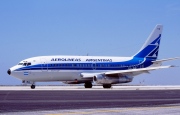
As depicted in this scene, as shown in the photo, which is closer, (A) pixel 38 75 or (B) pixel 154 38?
(A) pixel 38 75

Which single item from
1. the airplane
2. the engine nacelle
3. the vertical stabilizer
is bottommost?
the engine nacelle

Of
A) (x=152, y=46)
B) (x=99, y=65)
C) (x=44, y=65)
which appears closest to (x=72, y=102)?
(x=44, y=65)

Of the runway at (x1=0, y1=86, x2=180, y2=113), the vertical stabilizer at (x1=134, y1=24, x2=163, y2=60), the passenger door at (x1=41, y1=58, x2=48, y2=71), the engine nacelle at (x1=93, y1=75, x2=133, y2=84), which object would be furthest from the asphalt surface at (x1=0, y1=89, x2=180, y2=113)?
the vertical stabilizer at (x1=134, y1=24, x2=163, y2=60)

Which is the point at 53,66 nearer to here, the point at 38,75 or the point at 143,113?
the point at 38,75

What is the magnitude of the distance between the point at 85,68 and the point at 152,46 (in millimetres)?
11391

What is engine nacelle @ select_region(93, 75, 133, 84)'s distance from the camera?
149ft

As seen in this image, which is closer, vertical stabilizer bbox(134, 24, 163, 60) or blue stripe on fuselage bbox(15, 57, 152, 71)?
blue stripe on fuselage bbox(15, 57, 152, 71)

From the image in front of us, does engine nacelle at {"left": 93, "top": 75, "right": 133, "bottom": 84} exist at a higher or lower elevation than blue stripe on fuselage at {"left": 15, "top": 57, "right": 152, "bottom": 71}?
lower

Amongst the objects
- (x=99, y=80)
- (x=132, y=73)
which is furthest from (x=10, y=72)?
(x=132, y=73)

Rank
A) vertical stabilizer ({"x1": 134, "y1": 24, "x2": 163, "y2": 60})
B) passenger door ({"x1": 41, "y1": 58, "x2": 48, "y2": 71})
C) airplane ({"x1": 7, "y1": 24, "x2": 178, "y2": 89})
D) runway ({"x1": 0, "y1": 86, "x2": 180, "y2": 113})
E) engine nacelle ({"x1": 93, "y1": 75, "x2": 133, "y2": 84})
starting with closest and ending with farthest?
1. runway ({"x1": 0, "y1": 86, "x2": 180, "y2": 113})
2. airplane ({"x1": 7, "y1": 24, "x2": 178, "y2": 89})
3. passenger door ({"x1": 41, "y1": 58, "x2": 48, "y2": 71})
4. engine nacelle ({"x1": 93, "y1": 75, "x2": 133, "y2": 84})
5. vertical stabilizer ({"x1": 134, "y1": 24, "x2": 163, "y2": 60})

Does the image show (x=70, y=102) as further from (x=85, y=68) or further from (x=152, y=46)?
(x=152, y=46)

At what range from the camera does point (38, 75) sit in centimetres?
4372

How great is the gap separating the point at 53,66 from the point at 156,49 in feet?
52.7

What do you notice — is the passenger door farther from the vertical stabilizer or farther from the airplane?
the vertical stabilizer
